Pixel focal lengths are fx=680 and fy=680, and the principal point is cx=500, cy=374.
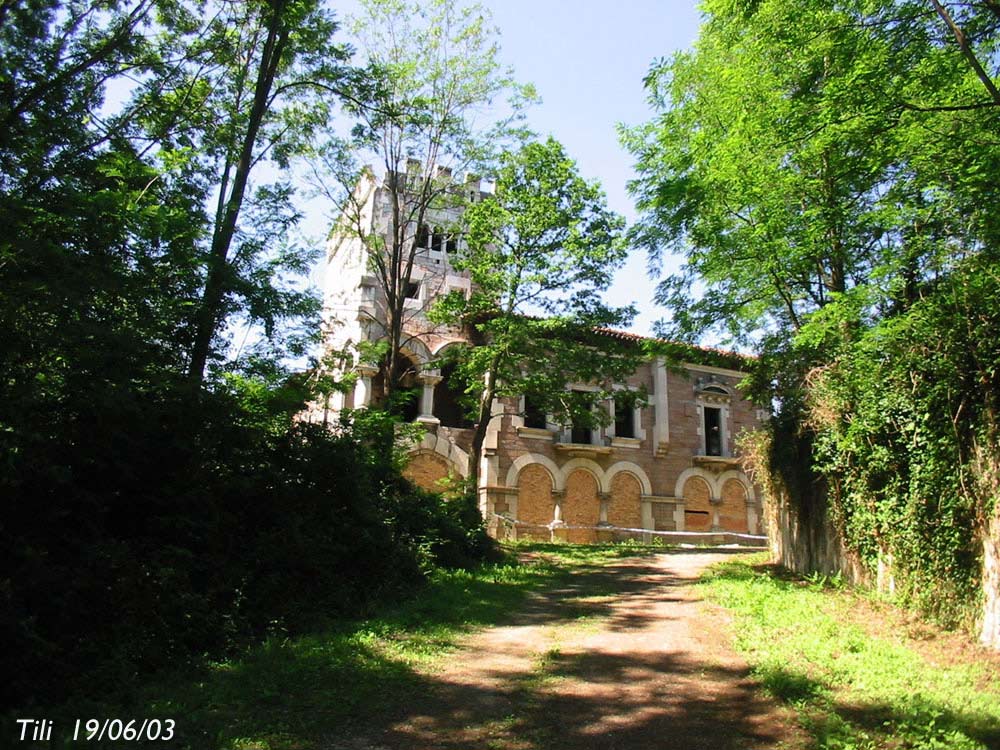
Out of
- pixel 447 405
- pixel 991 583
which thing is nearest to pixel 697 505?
pixel 447 405

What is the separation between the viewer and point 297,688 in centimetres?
593

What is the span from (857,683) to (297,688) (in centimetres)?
494

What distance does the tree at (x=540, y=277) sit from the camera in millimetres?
17359

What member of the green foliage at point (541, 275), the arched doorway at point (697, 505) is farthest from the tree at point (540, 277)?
the arched doorway at point (697, 505)

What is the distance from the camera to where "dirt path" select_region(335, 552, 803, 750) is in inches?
196

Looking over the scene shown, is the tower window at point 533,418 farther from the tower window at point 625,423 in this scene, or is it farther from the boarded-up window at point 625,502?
the boarded-up window at point 625,502

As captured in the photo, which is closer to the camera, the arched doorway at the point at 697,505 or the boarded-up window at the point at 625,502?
the boarded-up window at the point at 625,502

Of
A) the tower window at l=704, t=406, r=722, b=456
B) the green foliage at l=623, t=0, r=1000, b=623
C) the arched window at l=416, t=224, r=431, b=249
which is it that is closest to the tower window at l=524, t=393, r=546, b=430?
the arched window at l=416, t=224, r=431, b=249

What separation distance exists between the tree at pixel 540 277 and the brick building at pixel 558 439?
4.10 ft

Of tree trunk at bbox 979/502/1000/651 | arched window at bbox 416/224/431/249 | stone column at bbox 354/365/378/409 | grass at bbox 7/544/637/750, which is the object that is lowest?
grass at bbox 7/544/637/750

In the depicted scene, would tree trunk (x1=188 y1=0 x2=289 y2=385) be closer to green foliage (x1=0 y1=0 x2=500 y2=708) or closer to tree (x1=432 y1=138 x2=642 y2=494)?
green foliage (x1=0 y1=0 x2=500 y2=708)

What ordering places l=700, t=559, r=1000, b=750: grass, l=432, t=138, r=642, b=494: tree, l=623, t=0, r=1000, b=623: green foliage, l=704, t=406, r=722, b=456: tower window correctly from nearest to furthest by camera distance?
l=700, t=559, r=1000, b=750: grass, l=623, t=0, r=1000, b=623: green foliage, l=432, t=138, r=642, b=494: tree, l=704, t=406, r=722, b=456: tower window

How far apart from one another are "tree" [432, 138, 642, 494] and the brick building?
4.10ft

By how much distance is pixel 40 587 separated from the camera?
605 centimetres
